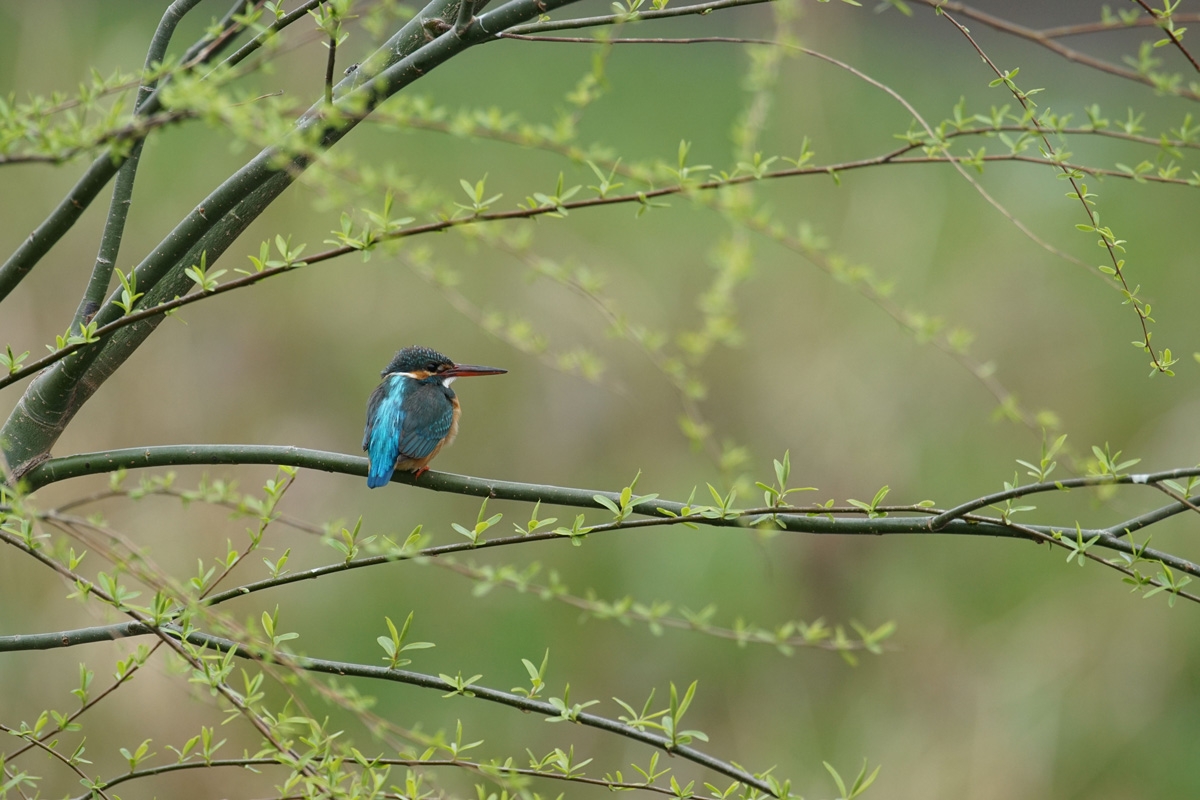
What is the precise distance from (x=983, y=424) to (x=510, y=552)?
230 centimetres

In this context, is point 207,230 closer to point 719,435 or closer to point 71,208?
point 71,208

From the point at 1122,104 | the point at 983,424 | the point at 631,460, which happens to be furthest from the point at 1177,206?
the point at 631,460

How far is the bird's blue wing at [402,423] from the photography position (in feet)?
8.55

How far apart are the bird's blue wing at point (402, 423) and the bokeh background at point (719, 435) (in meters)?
1.65

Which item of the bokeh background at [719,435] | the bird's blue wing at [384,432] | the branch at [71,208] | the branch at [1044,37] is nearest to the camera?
the branch at [1044,37]

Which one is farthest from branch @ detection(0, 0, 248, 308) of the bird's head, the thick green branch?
the bird's head

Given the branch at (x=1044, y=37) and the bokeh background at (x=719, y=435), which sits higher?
the bokeh background at (x=719, y=435)

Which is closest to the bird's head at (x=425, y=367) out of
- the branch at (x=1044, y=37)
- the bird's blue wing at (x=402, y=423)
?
the bird's blue wing at (x=402, y=423)

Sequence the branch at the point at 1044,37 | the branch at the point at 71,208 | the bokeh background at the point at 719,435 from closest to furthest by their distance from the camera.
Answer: the branch at the point at 1044,37 < the branch at the point at 71,208 < the bokeh background at the point at 719,435

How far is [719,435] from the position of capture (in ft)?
16.7

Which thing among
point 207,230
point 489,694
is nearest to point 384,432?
point 207,230

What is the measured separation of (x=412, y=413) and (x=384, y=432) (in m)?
0.12

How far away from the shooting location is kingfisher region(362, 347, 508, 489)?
262 centimetres

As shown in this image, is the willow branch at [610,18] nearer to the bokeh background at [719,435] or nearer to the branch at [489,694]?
the branch at [489,694]
